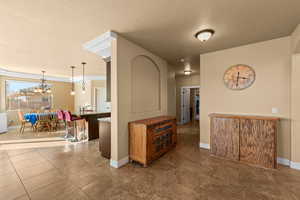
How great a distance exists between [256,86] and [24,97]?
31.6 feet

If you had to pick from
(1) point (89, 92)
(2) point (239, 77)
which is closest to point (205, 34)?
(2) point (239, 77)

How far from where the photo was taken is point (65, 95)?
25.8 ft

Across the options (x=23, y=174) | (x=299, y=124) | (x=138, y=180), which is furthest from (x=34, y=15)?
(x=299, y=124)

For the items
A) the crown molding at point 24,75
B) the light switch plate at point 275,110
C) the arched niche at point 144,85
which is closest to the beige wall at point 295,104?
the light switch plate at point 275,110

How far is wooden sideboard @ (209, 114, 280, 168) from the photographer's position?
2.50m

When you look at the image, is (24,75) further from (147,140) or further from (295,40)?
(295,40)

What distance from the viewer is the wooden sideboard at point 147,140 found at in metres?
2.59

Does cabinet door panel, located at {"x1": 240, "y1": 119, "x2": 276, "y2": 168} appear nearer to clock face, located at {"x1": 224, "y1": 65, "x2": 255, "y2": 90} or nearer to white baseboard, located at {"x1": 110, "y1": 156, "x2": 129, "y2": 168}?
clock face, located at {"x1": 224, "y1": 65, "x2": 255, "y2": 90}

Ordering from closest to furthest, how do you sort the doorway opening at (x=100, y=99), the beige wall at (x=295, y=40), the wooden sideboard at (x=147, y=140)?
the beige wall at (x=295, y=40) → the wooden sideboard at (x=147, y=140) → the doorway opening at (x=100, y=99)

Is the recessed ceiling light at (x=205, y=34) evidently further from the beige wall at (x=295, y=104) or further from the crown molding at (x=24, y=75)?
the crown molding at (x=24, y=75)

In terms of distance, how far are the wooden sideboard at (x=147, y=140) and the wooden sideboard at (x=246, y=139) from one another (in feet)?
4.14

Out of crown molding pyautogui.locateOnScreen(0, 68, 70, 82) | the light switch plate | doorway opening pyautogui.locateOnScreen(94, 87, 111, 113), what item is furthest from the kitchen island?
the light switch plate

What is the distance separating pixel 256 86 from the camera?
297 centimetres

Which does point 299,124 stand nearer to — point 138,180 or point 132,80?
A: point 138,180
